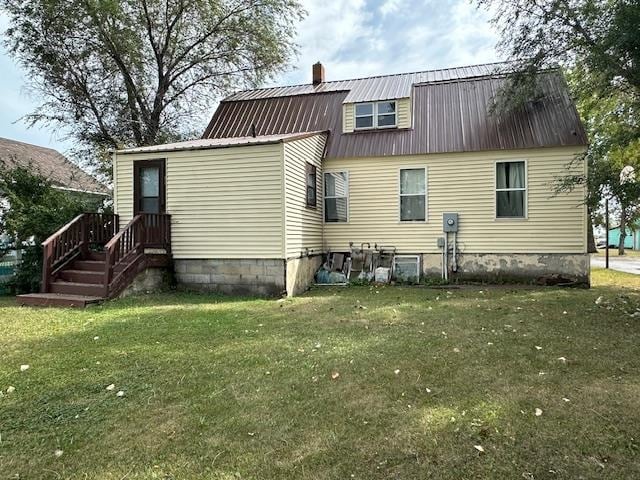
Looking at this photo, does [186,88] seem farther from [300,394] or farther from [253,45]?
[300,394]

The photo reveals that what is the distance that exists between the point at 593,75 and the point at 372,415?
8.78 metres

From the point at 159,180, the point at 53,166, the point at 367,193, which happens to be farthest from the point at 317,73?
the point at 53,166

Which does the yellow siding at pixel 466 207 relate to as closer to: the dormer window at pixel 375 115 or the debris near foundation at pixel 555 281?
the debris near foundation at pixel 555 281

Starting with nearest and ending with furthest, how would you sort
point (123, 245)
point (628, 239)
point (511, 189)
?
point (123, 245)
point (511, 189)
point (628, 239)

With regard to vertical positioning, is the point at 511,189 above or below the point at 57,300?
above

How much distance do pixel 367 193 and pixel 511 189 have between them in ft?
12.2

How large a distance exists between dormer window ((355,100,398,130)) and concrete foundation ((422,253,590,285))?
4045mm

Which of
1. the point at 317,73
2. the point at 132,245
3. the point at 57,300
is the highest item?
the point at 317,73

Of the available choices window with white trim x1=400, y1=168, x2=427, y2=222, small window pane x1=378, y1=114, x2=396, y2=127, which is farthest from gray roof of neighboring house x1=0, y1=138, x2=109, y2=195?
window with white trim x1=400, y1=168, x2=427, y2=222

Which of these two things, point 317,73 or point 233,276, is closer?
point 233,276

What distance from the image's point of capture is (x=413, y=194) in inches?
451

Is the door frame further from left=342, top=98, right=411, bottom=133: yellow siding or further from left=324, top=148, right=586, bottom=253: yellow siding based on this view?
left=342, top=98, right=411, bottom=133: yellow siding

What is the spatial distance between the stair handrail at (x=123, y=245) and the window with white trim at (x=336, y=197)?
5.00 metres

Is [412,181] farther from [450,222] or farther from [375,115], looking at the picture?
[375,115]
